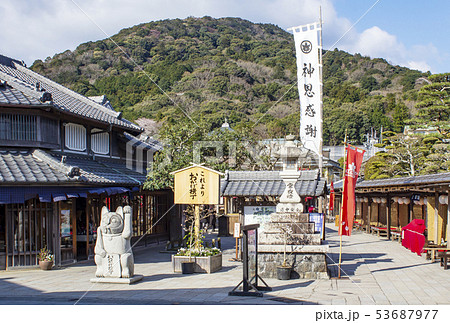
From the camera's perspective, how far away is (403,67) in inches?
4715

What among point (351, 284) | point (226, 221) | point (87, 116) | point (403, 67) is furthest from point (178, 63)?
point (351, 284)

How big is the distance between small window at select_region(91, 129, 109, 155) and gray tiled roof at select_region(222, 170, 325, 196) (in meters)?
6.08

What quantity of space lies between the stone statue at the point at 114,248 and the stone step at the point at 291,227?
14.1 feet

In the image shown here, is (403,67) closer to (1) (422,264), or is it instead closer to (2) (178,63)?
(2) (178,63)

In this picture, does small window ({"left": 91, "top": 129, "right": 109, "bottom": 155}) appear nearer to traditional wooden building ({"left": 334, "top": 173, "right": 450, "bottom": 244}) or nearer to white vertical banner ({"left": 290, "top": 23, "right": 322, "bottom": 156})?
white vertical banner ({"left": 290, "top": 23, "right": 322, "bottom": 156})

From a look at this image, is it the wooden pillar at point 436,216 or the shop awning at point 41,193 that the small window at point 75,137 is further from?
the wooden pillar at point 436,216

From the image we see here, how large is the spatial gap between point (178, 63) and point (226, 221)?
9129 centimetres

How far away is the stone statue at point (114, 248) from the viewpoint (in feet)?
40.7

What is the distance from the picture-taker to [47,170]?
14.8 metres

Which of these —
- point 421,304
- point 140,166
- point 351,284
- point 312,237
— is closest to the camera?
point 421,304

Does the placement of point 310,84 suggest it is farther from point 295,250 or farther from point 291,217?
point 295,250

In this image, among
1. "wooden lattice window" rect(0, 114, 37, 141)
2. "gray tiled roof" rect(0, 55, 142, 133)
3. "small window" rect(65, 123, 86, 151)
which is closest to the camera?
"wooden lattice window" rect(0, 114, 37, 141)

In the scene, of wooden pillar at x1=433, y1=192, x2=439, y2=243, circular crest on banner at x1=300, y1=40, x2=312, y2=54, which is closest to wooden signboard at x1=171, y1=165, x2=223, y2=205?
wooden pillar at x1=433, y1=192, x2=439, y2=243

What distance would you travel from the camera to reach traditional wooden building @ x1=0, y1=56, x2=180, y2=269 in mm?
14570
